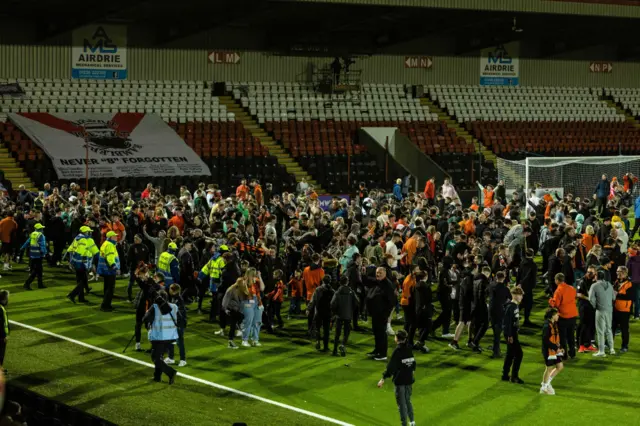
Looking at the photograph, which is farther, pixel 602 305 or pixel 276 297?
pixel 276 297

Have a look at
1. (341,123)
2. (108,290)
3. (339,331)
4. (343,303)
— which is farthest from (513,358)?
(341,123)

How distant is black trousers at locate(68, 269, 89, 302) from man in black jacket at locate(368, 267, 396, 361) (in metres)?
6.63

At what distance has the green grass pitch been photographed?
14.6 metres

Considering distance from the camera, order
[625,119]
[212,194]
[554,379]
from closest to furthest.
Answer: [554,379], [212,194], [625,119]

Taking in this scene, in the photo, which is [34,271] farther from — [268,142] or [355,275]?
[268,142]

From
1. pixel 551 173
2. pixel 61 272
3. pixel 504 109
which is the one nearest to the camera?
pixel 61 272

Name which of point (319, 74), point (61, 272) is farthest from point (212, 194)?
point (319, 74)

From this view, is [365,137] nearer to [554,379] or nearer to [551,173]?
[551,173]

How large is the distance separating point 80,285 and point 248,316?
198 inches

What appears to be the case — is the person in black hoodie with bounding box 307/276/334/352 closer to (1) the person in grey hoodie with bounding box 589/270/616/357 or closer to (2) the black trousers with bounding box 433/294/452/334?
(2) the black trousers with bounding box 433/294/452/334

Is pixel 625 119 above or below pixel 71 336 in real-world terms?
above

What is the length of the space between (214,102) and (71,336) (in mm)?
25969

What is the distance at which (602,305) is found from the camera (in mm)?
17766

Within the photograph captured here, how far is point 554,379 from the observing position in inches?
658
